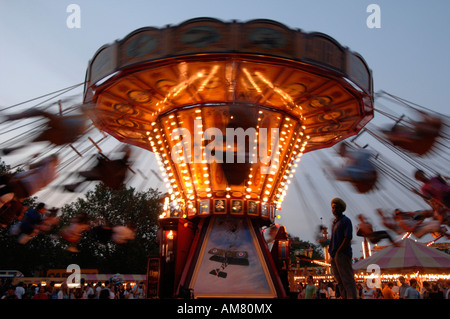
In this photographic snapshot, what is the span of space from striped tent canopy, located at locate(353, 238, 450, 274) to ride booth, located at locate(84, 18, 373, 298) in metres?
3.33

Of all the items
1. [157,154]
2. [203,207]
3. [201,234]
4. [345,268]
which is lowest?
[345,268]

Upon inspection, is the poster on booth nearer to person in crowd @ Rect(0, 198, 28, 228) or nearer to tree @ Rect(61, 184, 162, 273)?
person in crowd @ Rect(0, 198, 28, 228)

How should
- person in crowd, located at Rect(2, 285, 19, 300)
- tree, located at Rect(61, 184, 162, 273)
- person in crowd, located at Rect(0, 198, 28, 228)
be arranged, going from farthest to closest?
tree, located at Rect(61, 184, 162, 273)
person in crowd, located at Rect(0, 198, 28, 228)
person in crowd, located at Rect(2, 285, 19, 300)

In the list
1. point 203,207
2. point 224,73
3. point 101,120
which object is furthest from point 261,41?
point 101,120

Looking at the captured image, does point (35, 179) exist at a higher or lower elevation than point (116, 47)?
lower

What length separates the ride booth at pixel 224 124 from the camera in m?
10.0

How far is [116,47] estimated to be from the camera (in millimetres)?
10234

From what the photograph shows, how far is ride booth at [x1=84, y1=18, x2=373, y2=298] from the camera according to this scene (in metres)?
10.0

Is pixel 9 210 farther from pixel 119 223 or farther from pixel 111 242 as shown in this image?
pixel 111 242

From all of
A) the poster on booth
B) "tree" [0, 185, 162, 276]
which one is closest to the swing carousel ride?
the poster on booth

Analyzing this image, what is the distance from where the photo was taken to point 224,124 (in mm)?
12688
